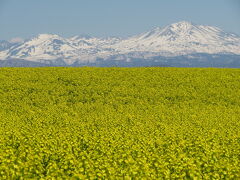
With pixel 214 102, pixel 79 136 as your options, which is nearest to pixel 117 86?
pixel 214 102

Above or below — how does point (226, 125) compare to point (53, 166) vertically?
below

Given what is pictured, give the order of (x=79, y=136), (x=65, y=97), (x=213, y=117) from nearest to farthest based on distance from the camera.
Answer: (x=79, y=136) < (x=213, y=117) < (x=65, y=97)

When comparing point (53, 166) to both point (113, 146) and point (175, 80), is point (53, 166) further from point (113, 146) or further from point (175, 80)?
point (175, 80)

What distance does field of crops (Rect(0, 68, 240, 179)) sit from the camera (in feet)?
43.0

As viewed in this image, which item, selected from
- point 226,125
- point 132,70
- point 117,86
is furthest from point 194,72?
point 226,125

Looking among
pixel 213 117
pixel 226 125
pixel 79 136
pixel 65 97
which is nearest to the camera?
pixel 79 136

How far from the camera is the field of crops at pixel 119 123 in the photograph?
13.1 meters

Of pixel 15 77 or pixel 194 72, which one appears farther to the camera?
pixel 194 72

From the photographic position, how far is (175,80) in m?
A: 41.8

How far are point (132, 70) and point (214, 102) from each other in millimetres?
12128

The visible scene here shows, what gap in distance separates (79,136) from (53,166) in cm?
630

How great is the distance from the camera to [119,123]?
25031 millimetres

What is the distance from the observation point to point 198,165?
14055 mm

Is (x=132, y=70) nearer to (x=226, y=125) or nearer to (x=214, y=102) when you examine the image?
(x=214, y=102)
